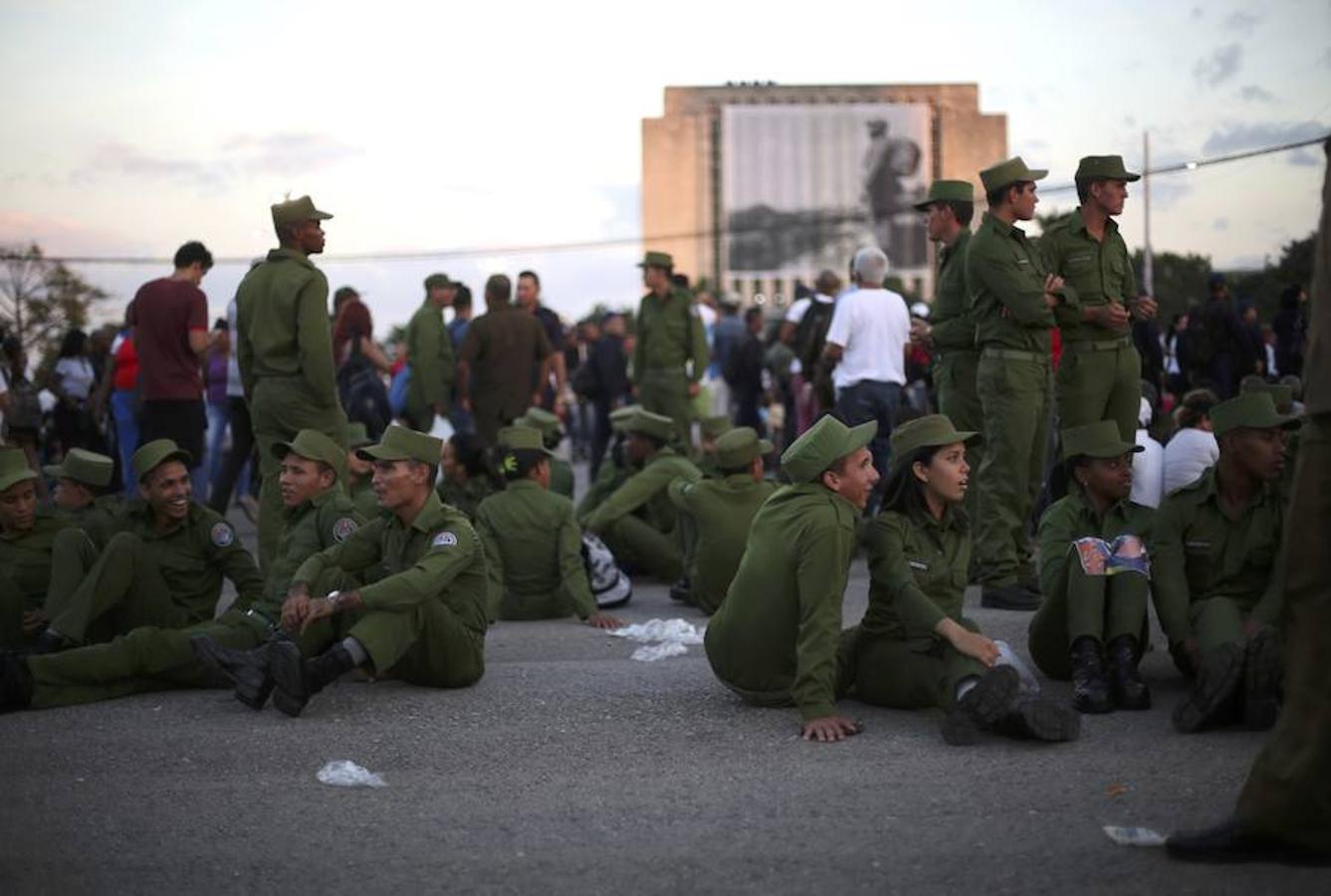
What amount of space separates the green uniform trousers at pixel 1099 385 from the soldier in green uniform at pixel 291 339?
406 cm

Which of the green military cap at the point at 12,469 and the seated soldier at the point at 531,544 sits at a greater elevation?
the green military cap at the point at 12,469

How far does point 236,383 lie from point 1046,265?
7.68 m

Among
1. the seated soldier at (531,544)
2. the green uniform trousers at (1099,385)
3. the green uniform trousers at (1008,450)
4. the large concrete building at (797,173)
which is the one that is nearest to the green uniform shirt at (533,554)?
the seated soldier at (531,544)

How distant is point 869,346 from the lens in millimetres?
12406

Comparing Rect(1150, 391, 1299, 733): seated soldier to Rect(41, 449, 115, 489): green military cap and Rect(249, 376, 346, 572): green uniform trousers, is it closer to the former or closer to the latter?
Rect(249, 376, 346, 572): green uniform trousers

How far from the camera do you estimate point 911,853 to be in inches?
205

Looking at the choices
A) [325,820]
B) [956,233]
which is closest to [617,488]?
[956,233]

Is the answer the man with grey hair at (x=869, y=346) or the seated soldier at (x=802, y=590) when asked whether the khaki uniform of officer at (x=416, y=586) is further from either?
the man with grey hair at (x=869, y=346)

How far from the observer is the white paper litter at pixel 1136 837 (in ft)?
16.9

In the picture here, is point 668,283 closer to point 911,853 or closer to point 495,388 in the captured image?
point 495,388

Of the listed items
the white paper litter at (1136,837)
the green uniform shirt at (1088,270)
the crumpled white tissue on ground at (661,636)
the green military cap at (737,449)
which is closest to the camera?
the white paper litter at (1136,837)

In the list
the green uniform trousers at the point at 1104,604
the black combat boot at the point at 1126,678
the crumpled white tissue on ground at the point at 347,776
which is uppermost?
the green uniform trousers at the point at 1104,604

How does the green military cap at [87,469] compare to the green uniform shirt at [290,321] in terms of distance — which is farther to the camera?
the green uniform shirt at [290,321]

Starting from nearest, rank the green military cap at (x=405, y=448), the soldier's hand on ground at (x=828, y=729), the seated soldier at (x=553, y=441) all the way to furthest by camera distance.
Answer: the soldier's hand on ground at (x=828, y=729) < the green military cap at (x=405, y=448) < the seated soldier at (x=553, y=441)
